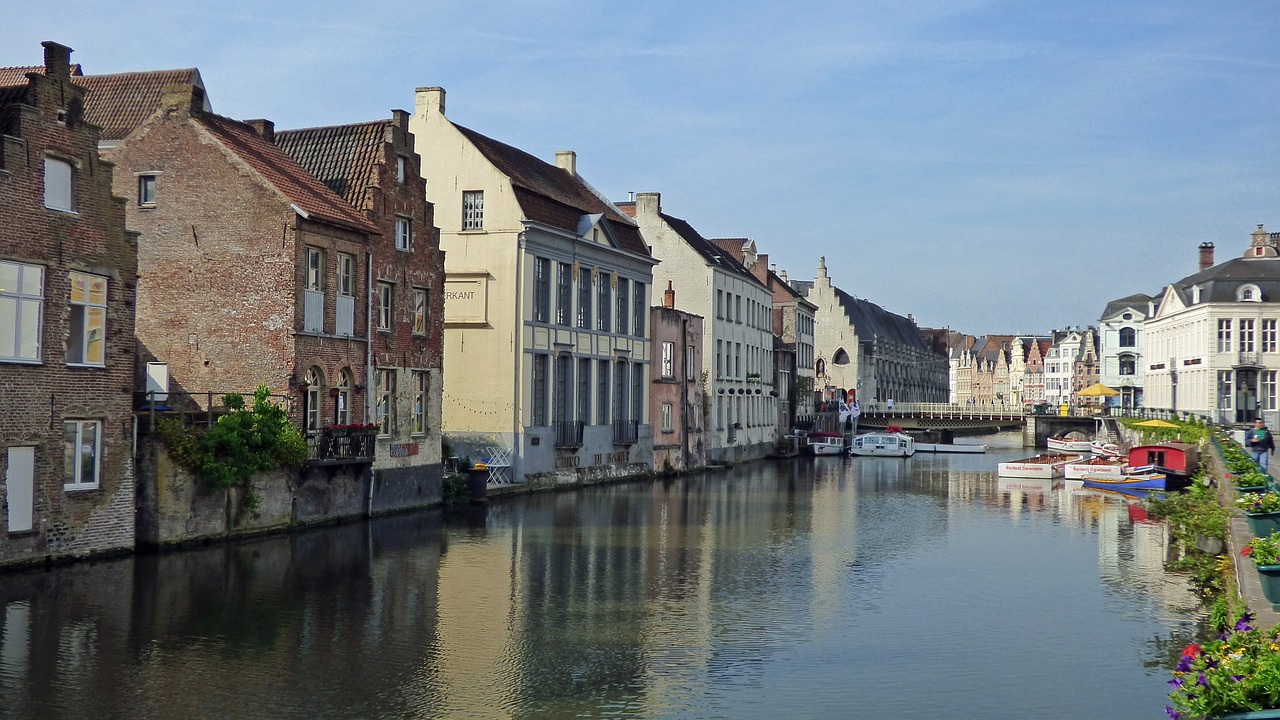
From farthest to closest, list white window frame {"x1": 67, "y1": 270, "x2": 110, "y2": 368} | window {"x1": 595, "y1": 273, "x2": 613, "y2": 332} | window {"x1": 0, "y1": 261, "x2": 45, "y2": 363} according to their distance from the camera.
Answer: window {"x1": 595, "y1": 273, "x2": 613, "y2": 332} → white window frame {"x1": 67, "y1": 270, "x2": 110, "y2": 368} → window {"x1": 0, "y1": 261, "x2": 45, "y2": 363}

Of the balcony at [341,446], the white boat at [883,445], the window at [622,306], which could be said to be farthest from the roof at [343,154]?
the white boat at [883,445]

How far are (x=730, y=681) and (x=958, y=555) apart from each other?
49.8 feet

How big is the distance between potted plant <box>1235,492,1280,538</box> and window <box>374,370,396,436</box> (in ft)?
75.7

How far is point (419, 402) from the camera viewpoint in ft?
124

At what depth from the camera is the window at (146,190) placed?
105 ft

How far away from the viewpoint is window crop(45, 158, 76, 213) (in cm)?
2398

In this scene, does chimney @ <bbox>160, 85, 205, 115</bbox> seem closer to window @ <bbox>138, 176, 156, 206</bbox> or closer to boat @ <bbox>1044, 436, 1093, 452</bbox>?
window @ <bbox>138, 176, 156, 206</bbox>

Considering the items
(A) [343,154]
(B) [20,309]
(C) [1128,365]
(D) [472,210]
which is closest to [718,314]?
(D) [472,210]

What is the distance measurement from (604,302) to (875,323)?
280ft

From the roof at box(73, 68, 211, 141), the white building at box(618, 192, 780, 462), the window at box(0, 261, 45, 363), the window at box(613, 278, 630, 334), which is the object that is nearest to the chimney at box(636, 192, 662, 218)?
the white building at box(618, 192, 780, 462)

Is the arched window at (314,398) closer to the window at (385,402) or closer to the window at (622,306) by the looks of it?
the window at (385,402)

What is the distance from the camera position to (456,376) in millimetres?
44375

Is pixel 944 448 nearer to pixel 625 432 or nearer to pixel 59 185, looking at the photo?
pixel 625 432

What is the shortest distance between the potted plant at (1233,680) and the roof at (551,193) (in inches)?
1436
